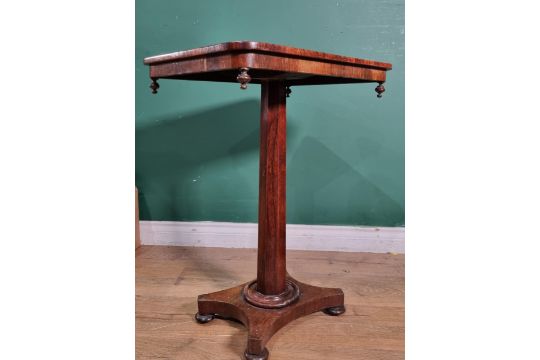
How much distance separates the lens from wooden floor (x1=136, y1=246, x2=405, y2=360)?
1300 mm

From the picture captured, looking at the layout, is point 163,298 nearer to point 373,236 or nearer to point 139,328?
point 139,328

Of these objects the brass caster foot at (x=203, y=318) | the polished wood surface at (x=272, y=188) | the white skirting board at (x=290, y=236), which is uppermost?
the polished wood surface at (x=272, y=188)

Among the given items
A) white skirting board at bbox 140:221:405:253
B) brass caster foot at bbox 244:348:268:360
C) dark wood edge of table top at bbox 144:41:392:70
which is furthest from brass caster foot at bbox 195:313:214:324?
dark wood edge of table top at bbox 144:41:392:70

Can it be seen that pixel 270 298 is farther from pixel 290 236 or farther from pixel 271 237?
pixel 290 236

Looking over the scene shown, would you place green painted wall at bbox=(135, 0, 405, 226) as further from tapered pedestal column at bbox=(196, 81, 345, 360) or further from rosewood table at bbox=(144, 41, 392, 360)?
tapered pedestal column at bbox=(196, 81, 345, 360)

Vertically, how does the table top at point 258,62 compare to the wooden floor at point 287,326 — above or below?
above

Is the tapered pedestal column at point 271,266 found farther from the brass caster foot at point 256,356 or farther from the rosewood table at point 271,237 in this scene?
the brass caster foot at point 256,356

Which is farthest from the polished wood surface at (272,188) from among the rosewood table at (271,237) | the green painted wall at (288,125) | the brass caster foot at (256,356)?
the green painted wall at (288,125)

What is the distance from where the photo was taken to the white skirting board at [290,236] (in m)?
2.13

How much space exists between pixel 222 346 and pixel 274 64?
89cm

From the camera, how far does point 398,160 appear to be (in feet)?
6.86

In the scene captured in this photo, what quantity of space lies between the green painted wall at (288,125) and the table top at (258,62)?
763 millimetres

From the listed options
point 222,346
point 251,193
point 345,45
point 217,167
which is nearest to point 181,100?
point 217,167

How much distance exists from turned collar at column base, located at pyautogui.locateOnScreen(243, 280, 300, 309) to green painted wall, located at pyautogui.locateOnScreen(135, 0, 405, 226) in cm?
70
